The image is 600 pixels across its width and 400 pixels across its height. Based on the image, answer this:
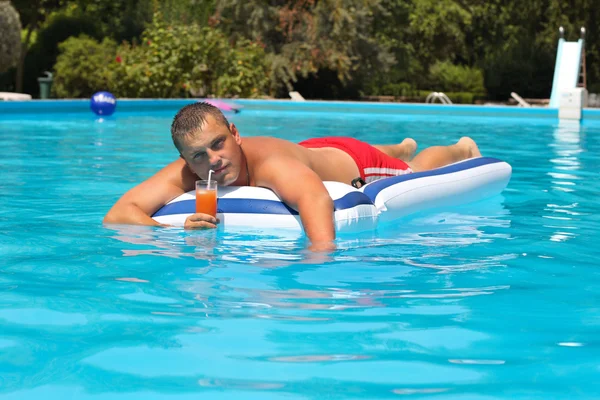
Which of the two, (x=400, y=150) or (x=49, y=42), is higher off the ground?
(x=49, y=42)

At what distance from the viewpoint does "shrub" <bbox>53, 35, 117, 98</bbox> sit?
2269cm

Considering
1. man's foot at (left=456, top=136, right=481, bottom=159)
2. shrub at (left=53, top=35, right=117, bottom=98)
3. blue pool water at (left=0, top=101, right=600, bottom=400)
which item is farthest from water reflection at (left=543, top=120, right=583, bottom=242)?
shrub at (left=53, top=35, right=117, bottom=98)

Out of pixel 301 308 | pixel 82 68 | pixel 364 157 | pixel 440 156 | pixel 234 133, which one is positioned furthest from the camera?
pixel 82 68

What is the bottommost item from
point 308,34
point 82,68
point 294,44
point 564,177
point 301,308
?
point 301,308

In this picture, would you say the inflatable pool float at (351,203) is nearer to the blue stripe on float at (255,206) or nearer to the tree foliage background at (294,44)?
the blue stripe on float at (255,206)

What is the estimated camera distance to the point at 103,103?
16.4m

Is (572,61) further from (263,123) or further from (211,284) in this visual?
(211,284)

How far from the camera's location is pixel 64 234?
16.7 ft

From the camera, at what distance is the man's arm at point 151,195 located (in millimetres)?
5191

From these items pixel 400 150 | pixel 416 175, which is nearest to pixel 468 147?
pixel 400 150

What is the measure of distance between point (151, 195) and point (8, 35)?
60.5 feet

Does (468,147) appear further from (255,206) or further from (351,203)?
(255,206)

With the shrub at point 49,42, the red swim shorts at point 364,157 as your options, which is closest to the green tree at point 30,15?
the shrub at point 49,42

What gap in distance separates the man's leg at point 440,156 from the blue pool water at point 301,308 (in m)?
0.64
